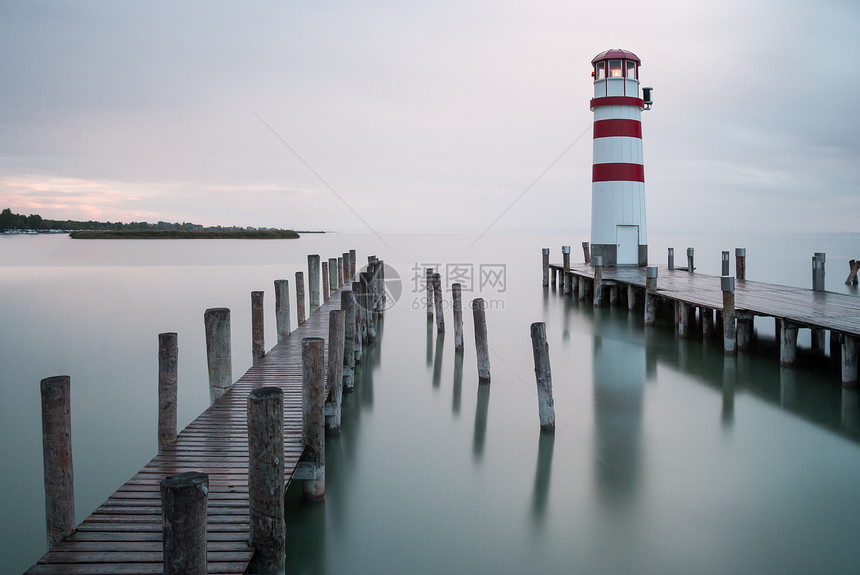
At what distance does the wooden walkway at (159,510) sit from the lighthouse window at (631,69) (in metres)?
14.8

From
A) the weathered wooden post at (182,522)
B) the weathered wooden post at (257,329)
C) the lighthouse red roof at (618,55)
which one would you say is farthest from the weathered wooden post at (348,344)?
the lighthouse red roof at (618,55)

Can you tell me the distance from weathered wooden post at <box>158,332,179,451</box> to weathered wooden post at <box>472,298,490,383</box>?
14.0 ft

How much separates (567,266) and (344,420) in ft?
43.2

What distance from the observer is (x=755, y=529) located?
4.66 meters

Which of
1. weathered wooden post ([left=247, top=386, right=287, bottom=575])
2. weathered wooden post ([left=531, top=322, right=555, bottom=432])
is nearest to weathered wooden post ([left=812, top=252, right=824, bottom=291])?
weathered wooden post ([left=531, top=322, right=555, bottom=432])

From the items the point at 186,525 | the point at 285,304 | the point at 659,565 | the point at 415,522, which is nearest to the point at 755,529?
the point at 659,565

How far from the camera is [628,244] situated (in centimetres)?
1755

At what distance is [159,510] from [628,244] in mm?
15957

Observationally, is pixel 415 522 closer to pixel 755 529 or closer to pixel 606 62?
Answer: pixel 755 529

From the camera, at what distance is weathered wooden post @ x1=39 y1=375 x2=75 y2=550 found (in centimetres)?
344

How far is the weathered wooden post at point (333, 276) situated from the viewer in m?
16.0

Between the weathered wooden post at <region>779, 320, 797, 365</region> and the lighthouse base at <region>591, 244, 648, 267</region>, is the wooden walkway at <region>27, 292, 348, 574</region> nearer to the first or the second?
the weathered wooden post at <region>779, 320, 797, 365</region>

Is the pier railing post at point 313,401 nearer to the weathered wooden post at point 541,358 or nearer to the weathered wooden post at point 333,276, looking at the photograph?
A: the weathered wooden post at point 541,358

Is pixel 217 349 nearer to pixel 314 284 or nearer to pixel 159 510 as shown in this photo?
pixel 159 510
